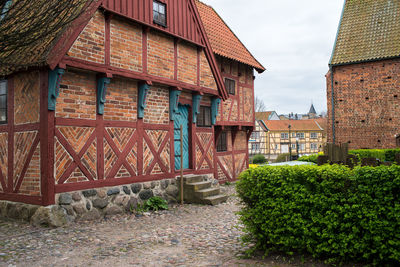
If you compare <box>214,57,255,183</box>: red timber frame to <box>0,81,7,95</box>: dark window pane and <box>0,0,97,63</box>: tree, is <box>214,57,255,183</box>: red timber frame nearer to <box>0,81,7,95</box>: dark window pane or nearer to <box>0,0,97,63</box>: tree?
<box>0,81,7,95</box>: dark window pane

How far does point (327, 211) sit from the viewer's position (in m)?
4.71

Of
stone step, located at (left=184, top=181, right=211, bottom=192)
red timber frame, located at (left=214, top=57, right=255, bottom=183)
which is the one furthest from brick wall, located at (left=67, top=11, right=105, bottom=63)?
red timber frame, located at (left=214, top=57, right=255, bottom=183)

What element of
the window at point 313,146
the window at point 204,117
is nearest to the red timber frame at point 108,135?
the window at point 204,117

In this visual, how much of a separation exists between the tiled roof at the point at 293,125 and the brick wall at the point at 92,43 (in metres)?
52.0

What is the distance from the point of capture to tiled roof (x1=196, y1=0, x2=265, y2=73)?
1609 centimetres

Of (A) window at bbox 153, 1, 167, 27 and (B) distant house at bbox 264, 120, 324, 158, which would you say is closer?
(A) window at bbox 153, 1, 167, 27

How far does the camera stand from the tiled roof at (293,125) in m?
58.9

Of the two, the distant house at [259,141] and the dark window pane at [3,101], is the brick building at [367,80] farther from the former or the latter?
the distant house at [259,141]

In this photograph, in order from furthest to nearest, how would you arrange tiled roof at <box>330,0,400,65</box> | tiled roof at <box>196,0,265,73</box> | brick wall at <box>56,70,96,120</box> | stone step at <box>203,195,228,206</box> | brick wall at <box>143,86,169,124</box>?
tiled roof at <box>330,0,400,65</box>
tiled roof at <box>196,0,265,73</box>
stone step at <box>203,195,228,206</box>
brick wall at <box>143,86,169,124</box>
brick wall at <box>56,70,96,120</box>

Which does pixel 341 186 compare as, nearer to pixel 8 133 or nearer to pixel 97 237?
pixel 97 237

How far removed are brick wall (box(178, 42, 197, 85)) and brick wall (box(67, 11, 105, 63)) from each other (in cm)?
313

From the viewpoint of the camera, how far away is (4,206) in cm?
802

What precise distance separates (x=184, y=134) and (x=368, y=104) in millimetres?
14642

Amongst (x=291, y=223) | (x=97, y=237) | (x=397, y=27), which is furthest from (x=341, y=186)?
(x=397, y=27)
